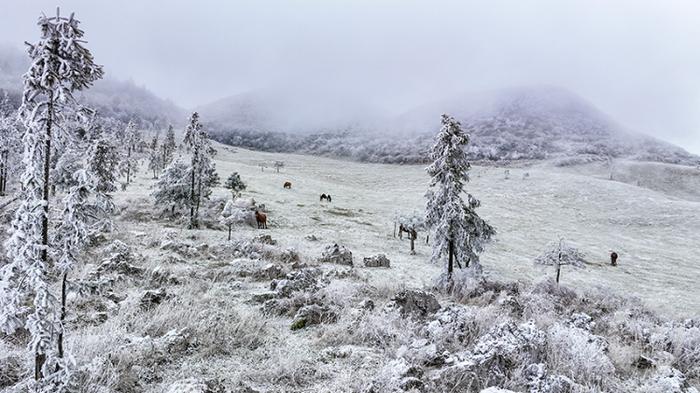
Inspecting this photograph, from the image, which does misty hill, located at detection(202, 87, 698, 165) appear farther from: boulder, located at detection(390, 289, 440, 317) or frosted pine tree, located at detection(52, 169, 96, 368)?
frosted pine tree, located at detection(52, 169, 96, 368)

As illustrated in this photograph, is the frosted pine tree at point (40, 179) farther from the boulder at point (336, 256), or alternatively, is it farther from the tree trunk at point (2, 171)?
the tree trunk at point (2, 171)

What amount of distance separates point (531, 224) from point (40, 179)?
56.9 m

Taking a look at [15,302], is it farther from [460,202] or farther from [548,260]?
[548,260]

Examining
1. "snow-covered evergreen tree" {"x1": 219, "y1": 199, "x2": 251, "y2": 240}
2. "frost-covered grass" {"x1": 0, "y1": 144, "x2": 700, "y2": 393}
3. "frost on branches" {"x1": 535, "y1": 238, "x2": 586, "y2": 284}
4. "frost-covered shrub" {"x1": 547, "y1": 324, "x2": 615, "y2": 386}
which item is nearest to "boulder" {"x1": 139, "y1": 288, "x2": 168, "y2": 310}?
"frost-covered grass" {"x1": 0, "y1": 144, "x2": 700, "y2": 393}

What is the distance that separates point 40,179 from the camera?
15.0 feet

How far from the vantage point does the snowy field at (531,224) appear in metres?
29.5

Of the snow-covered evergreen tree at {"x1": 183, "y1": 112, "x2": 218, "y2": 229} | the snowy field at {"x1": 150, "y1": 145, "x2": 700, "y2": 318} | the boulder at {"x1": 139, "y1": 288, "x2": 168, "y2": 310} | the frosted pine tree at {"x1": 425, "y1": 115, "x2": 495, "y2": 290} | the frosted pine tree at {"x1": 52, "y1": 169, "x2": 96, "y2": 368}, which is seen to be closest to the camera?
the frosted pine tree at {"x1": 52, "y1": 169, "x2": 96, "y2": 368}

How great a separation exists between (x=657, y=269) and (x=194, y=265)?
1659 inches

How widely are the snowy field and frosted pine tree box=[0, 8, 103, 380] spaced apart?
Answer: 13946 mm

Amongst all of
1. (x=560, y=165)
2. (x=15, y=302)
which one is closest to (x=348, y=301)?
(x=15, y=302)

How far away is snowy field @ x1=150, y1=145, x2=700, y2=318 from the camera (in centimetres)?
2948

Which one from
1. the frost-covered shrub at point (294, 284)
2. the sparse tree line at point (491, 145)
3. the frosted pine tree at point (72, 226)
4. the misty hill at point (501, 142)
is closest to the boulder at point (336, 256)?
the frost-covered shrub at point (294, 284)

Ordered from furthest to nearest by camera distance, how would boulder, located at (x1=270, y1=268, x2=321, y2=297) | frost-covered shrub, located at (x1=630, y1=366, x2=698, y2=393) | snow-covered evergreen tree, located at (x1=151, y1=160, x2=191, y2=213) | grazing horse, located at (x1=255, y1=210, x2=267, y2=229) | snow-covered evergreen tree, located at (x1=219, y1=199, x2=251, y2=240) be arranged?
snow-covered evergreen tree, located at (x1=151, y1=160, x2=191, y2=213) < grazing horse, located at (x1=255, y1=210, x2=267, y2=229) < snow-covered evergreen tree, located at (x1=219, y1=199, x2=251, y2=240) < boulder, located at (x1=270, y1=268, x2=321, y2=297) < frost-covered shrub, located at (x1=630, y1=366, x2=698, y2=393)

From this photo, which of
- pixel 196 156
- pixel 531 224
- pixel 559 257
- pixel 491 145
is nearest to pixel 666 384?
pixel 559 257
